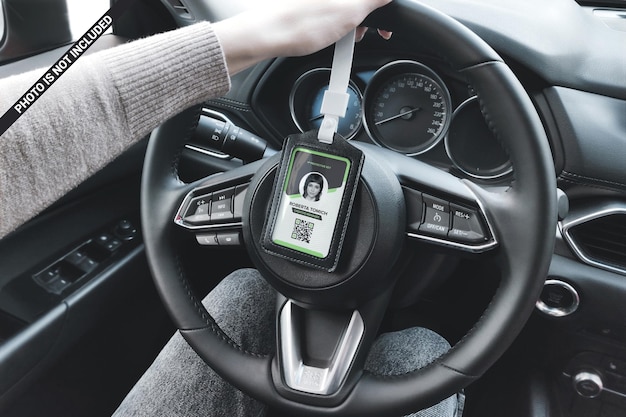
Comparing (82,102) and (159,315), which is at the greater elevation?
(82,102)

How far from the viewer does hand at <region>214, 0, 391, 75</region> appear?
2.55 ft

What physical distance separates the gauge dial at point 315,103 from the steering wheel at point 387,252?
1.40ft

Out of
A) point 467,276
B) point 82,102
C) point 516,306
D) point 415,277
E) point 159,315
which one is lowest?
point 159,315

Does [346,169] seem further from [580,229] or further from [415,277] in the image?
[580,229]

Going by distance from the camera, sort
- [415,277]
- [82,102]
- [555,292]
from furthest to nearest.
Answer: [555,292] < [415,277] < [82,102]

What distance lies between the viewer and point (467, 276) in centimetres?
124

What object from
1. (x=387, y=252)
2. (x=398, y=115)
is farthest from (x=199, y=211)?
(x=398, y=115)

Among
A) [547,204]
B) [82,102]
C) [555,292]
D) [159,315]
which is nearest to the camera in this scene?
[82,102]

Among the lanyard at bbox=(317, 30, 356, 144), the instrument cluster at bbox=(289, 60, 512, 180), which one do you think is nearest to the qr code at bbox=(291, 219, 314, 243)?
the lanyard at bbox=(317, 30, 356, 144)

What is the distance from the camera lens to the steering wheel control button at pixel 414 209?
85 centimetres

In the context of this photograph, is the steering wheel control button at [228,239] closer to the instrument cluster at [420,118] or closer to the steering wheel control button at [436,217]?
the steering wheel control button at [436,217]

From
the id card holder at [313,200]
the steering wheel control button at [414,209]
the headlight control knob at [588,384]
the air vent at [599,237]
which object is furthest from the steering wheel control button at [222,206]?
the headlight control knob at [588,384]

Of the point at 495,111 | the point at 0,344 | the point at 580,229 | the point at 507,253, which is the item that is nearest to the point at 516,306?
the point at 507,253

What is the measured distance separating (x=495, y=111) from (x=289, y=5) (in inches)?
11.3
